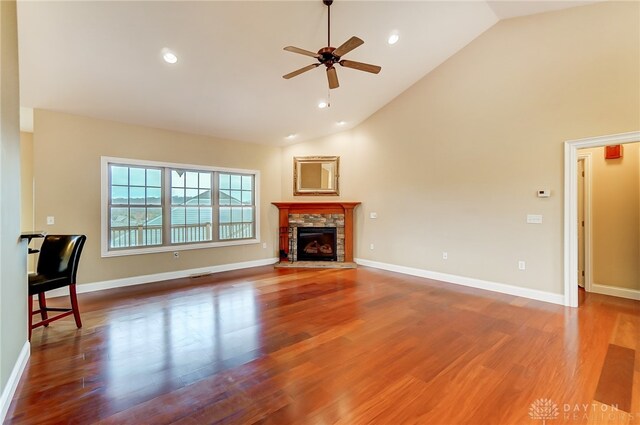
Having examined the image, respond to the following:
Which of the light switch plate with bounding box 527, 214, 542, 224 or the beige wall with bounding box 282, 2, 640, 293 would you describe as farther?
the light switch plate with bounding box 527, 214, 542, 224

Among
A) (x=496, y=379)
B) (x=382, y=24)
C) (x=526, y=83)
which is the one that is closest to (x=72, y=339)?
(x=496, y=379)

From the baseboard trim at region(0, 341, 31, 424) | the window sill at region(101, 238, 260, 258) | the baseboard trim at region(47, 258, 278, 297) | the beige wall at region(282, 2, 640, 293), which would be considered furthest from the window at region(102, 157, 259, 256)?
the beige wall at region(282, 2, 640, 293)

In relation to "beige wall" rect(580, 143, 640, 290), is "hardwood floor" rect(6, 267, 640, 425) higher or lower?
lower

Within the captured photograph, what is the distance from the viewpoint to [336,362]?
238cm

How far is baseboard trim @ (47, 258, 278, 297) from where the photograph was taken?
4.30 metres

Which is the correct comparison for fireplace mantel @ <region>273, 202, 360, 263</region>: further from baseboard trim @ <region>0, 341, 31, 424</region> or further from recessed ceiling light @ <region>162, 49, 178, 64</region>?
baseboard trim @ <region>0, 341, 31, 424</region>

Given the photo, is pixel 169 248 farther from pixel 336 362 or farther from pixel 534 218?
pixel 534 218

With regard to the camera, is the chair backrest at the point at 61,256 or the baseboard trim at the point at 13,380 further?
the chair backrest at the point at 61,256

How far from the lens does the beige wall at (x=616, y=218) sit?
3936 millimetres

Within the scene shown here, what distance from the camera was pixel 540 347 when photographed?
103 inches

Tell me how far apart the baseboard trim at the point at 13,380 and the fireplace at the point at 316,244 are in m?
4.70

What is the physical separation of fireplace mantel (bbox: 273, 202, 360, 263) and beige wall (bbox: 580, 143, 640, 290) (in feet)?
12.9

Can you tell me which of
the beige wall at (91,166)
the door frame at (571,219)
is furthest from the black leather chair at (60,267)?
the door frame at (571,219)

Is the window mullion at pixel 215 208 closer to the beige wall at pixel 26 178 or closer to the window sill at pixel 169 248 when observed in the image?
the window sill at pixel 169 248
